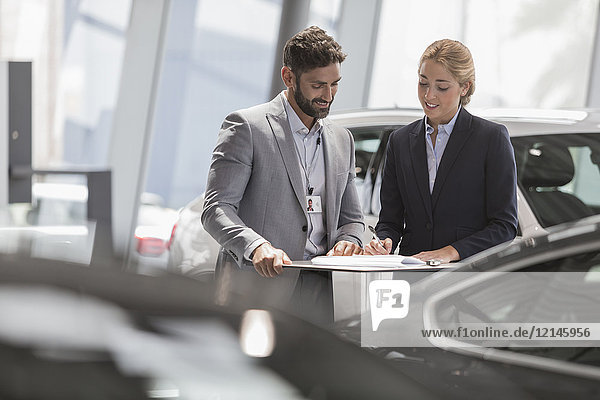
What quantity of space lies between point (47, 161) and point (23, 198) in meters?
3.83

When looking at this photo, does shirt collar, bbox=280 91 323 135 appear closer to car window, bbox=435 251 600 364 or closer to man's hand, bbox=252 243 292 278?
man's hand, bbox=252 243 292 278

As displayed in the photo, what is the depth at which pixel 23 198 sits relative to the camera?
6.81ft

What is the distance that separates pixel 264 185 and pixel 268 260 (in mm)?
259

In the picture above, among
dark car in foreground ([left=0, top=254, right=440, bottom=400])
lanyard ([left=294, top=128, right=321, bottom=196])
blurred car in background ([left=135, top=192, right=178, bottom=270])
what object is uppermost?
lanyard ([left=294, top=128, right=321, bottom=196])

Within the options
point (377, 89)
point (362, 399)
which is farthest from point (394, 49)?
point (362, 399)

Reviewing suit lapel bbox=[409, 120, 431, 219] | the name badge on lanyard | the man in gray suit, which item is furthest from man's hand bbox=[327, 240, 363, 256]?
suit lapel bbox=[409, 120, 431, 219]

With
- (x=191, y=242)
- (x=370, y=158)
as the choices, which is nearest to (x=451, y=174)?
(x=370, y=158)

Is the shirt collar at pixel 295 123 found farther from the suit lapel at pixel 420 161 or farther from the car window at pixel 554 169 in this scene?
the car window at pixel 554 169

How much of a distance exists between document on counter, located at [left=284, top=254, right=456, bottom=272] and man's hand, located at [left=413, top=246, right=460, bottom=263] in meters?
0.09

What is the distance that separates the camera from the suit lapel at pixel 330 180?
85.4 inches

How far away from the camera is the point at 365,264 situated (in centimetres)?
192

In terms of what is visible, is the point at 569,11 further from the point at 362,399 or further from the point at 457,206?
the point at 362,399

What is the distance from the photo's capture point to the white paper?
1.92 m

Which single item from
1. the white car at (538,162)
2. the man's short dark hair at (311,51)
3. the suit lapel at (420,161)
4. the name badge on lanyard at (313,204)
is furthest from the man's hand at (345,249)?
the white car at (538,162)
